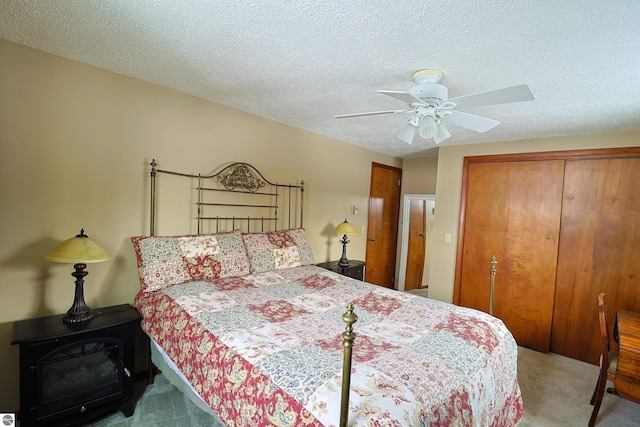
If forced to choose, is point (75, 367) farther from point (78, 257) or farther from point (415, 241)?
point (415, 241)

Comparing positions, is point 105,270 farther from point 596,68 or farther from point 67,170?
point 596,68

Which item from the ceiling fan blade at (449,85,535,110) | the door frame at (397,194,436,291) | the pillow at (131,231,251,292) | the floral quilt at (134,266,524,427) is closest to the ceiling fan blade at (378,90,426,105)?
the ceiling fan blade at (449,85,535,110)

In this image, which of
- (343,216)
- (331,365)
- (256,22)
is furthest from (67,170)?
Answer: (343,216)

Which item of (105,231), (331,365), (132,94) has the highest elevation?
(132,94)

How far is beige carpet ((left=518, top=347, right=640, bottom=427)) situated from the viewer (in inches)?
88.0

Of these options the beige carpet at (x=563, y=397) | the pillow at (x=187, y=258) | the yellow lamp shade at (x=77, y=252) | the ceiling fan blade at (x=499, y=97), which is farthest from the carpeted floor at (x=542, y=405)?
the ceiling fan blade at (x=499, y=97)

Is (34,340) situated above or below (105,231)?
below

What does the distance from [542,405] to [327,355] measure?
2192mm

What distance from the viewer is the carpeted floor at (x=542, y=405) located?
6.64ft

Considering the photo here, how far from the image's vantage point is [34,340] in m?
1.68

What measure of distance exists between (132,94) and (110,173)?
2.14ft

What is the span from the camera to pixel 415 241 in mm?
5234

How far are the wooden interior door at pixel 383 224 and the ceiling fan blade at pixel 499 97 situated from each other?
300 cm

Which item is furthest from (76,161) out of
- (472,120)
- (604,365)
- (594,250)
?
(594,250)
